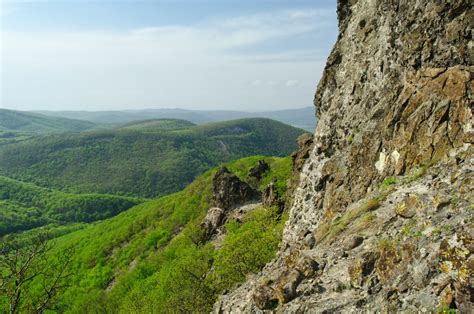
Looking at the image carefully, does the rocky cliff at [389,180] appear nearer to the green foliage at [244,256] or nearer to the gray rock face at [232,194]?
the green foliage at [244,256]

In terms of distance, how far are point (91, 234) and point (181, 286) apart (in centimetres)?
10430

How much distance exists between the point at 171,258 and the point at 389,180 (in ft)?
217

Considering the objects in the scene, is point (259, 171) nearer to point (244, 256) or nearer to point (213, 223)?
point (213, 223)

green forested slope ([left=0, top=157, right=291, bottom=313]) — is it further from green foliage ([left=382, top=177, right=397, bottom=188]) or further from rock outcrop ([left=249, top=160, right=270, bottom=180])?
green foliage ([left=382, top=177, right=397, bottom=188])

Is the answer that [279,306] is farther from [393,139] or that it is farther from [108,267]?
[108,267]

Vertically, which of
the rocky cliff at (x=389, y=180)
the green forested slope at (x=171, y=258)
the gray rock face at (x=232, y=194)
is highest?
the rocky cliff at (x=389, y=180)

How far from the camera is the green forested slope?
146ft

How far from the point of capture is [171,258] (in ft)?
271

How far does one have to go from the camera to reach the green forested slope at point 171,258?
44594 millimetres

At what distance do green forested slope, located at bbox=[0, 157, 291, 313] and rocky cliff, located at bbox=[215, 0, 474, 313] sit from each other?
12.4m

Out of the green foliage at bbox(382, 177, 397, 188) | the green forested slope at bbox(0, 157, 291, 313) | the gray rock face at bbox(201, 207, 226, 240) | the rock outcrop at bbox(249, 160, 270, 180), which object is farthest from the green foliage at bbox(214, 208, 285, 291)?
the rock outcrop at bbox(249, 160, 270, 180)

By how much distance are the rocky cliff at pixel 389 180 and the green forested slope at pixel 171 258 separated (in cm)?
1241

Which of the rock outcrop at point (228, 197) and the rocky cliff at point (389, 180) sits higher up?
the rocky cliff at point (389, 180)

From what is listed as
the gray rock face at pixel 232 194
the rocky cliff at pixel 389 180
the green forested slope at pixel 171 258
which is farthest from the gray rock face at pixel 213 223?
the rocky cliff at pixel 389 180
